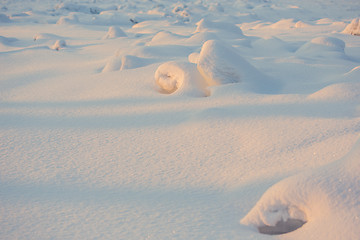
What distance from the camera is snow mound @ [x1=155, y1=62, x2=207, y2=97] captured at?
6.93 feet

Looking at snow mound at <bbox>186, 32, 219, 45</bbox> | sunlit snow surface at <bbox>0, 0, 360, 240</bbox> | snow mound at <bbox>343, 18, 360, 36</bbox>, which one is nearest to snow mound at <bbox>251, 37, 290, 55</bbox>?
snow mound at <bbox>186, 32, 219, 45</bbox>

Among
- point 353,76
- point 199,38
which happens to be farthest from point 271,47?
point 353,76

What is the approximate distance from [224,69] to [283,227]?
147 centimetres

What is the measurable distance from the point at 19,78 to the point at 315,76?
9.65 feet

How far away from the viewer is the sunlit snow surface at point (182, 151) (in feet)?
3.04

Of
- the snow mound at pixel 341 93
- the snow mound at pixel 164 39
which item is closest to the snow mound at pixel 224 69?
the snow mound at pixel 341 93

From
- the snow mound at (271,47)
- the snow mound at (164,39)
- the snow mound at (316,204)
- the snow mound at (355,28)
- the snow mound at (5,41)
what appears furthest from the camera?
the snow mound at (355,28)

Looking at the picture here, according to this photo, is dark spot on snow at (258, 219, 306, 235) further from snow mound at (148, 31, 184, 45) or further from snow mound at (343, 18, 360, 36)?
snow mound at (343, 18, 360, 36)

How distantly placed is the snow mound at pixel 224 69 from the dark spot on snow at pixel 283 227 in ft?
4.36

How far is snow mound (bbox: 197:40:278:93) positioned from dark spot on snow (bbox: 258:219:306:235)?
1.33 metres

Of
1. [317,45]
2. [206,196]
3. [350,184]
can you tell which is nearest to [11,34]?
[317,45]

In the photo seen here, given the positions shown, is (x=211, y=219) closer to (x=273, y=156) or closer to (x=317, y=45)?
(x=273, y=156)

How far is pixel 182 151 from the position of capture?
1.46m

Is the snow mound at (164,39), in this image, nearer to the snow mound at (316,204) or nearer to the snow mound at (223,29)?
the snow mound at (223,29)
